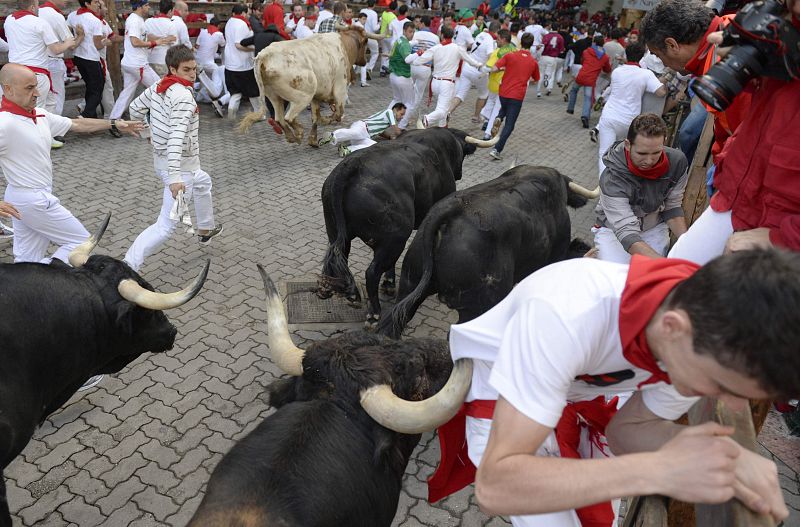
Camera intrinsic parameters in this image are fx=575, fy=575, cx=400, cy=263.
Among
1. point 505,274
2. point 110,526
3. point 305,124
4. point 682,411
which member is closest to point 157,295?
point 110,526

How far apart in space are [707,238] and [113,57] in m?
11.5

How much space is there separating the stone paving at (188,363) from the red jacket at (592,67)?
4046mm

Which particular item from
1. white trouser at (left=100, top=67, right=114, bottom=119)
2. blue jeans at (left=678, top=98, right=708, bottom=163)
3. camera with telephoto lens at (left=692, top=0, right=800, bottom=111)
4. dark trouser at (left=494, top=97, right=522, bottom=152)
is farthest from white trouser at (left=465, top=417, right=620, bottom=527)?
white trouser at (left=100, top=67, right=114, bottom=119)

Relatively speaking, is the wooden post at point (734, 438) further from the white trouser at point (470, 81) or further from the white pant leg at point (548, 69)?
the white pant leg at point (548, 69)

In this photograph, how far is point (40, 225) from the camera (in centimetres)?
507

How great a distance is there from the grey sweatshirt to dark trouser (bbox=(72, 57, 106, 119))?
9071 mm

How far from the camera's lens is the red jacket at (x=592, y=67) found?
13.2 metres

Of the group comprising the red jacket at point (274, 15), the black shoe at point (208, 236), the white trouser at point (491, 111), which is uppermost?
the red jacket at point (274, 15)

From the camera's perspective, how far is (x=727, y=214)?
2.83 m

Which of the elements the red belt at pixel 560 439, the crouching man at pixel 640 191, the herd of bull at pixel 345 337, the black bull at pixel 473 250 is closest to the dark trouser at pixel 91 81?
the herd of bull at pixel 345 337

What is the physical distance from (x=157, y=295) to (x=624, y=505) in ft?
11.2

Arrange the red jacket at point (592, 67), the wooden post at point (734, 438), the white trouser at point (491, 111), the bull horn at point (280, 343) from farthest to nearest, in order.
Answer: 1. the red jacket at point (592, 67)
2. the white trouser at point (491, 111)
3. the bull horn at point (280, 343)
4. the wooden post at point (734, 438)

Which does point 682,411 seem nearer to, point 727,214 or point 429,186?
point 727,214

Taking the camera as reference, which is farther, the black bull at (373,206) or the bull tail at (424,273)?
the black bull at (373,206)
